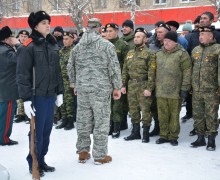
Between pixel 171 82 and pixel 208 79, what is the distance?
0.64 metres

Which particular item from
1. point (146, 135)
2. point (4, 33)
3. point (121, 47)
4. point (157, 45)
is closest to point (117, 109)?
point (146, 135)

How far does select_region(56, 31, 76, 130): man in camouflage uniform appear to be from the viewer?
23.6ft

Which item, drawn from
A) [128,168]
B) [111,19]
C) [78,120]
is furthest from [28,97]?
[111,19]

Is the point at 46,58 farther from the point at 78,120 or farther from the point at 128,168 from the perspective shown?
the point at 128,168

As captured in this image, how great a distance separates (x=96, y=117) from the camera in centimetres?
500

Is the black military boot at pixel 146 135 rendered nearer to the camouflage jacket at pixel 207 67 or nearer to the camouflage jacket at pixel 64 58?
the camouflage jacket at pixel 207 67

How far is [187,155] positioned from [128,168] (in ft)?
3.78

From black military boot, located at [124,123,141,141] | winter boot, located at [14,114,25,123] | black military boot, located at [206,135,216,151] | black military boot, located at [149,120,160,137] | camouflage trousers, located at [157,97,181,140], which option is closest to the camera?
black military boot, located at [206,135,216,151]

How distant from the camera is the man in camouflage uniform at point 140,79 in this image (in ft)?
19.7

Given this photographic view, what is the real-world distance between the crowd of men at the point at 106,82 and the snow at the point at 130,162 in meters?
0.19

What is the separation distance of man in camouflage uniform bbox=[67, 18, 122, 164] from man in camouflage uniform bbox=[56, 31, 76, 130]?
2.16 meters

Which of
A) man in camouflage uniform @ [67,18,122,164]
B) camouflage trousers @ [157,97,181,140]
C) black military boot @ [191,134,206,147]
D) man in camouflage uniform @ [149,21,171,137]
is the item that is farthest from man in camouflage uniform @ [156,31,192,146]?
man in camouflage uniform @ [67,18,122,164]

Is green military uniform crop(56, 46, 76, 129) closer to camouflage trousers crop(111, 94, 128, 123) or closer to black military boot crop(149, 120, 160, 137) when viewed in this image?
camouflage trousers crop(111, 94, 128, 123)

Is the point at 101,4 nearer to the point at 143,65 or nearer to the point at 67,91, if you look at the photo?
the point at 67,91
